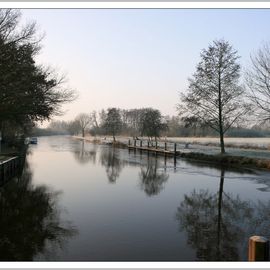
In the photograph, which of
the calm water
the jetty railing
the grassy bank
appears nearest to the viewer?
the calm water

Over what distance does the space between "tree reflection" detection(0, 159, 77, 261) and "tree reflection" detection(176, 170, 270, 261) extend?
3256 mm

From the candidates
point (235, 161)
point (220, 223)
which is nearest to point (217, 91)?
point (235, 161)

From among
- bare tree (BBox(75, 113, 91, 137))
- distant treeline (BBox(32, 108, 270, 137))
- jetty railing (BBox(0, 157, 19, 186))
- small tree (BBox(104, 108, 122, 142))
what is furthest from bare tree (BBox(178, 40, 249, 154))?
bare tree (BBox(75, 113, 91, 137))

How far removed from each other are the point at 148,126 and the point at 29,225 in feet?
160

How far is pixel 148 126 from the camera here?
58969 millimetres

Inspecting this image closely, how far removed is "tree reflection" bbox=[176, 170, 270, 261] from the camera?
27.6 feet

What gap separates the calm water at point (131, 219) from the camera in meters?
8.32

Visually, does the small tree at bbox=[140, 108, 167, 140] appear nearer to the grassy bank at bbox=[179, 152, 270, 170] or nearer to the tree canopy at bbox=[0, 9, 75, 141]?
the grassy bank at bbox=[179, 152, 270, 170]

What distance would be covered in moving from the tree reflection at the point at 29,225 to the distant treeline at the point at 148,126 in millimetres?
22471

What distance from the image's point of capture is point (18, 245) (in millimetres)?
8695

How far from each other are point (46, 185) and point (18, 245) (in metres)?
9.64

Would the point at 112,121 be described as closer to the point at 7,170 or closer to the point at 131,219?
the point at 7,170

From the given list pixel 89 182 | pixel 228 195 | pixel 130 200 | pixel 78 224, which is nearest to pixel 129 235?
pixel 78 224

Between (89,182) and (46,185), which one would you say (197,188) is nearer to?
(89,182)
